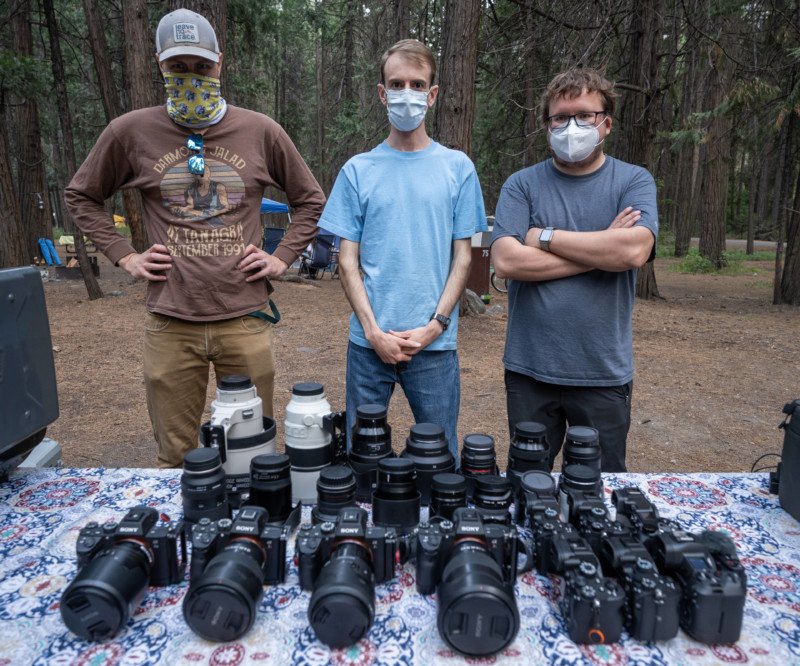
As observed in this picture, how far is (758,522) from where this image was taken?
1953mm

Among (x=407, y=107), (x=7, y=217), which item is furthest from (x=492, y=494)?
(x=7, y=217)

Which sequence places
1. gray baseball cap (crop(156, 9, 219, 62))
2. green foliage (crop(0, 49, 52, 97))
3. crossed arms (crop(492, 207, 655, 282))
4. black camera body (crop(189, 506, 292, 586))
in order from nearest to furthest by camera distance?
black camera body (crop(189, 506, 292, 586)) < crossed arms (crop(492, 207, 655, 282)) < gray baseball cap (crop(156, 9, 219, 62)) < green foliage (crop(0, 49, 52, 97))

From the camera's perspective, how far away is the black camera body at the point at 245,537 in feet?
4.83

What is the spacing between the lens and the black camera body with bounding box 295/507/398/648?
134 centimetres

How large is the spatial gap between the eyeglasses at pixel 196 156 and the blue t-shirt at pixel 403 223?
577 mm

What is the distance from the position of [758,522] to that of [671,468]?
9.15 ft

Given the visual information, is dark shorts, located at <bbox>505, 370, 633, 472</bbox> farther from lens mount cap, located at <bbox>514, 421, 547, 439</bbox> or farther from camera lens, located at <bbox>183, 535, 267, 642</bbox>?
camera lens, located at <bbox>183, 535, 267, 642</bbox>

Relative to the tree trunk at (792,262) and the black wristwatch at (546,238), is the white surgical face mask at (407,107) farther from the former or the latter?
the tree trunk at (792,262)

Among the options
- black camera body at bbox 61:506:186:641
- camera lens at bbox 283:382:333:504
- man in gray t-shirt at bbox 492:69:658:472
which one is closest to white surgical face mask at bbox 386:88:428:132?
man in gray t-shirt at bbox 492:69:658:472

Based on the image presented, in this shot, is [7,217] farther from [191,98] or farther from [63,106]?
[191,98]

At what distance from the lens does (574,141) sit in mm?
2494

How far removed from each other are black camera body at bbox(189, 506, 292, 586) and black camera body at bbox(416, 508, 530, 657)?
364mm

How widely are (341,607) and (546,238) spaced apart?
169cm

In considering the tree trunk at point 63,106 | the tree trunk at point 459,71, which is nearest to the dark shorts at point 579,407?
the tree trunk at point 459,71
